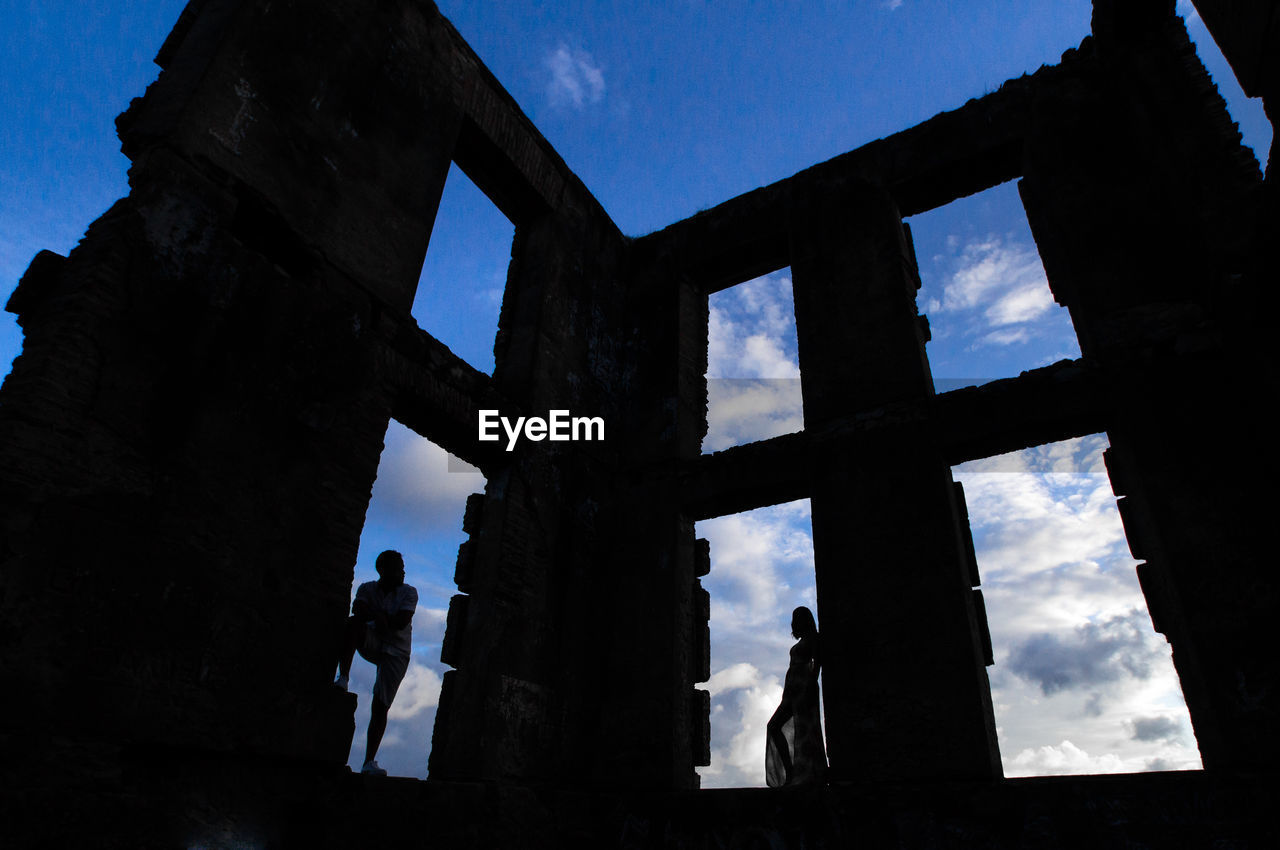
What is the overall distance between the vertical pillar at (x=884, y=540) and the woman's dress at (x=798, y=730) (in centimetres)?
91

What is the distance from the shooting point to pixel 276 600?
4047 mm

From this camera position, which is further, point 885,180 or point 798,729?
point 885,180

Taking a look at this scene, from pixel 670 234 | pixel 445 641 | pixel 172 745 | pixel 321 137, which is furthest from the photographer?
pixel 670 234

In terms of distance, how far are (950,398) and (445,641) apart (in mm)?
4462

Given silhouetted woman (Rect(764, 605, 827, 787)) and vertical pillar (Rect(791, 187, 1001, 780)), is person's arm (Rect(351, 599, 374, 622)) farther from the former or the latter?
silhouetted woman (Rect(764, 605, 827, 787))

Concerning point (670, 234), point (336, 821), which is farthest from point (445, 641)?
point (670, 234)

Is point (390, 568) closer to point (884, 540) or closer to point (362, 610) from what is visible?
point (362, 610)

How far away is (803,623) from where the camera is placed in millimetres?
6598

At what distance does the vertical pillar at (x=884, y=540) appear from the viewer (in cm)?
489

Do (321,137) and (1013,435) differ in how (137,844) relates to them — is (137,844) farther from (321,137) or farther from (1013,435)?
(1013,435)
